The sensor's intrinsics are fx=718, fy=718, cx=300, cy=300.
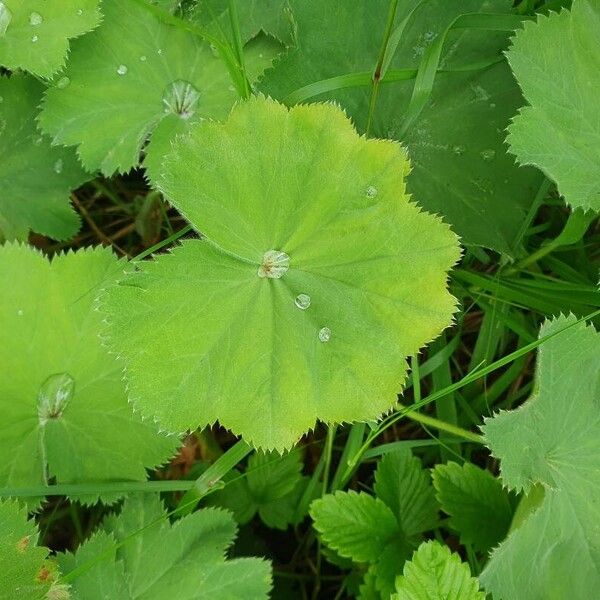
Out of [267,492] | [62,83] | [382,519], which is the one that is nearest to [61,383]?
[267,492]

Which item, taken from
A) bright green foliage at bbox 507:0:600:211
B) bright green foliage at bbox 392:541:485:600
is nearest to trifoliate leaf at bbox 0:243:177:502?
bright green foliage at bbox 392:541:485:600

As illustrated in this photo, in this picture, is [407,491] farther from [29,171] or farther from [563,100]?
[29,171]

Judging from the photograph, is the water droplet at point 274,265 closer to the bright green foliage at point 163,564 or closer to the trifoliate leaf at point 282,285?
the trifoliate leaf at point 282,285

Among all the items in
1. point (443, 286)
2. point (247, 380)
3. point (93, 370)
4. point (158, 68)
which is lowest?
point (93, 370)

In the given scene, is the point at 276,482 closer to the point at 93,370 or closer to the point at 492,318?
the point at 93,370

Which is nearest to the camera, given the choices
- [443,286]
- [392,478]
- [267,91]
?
[443,286]

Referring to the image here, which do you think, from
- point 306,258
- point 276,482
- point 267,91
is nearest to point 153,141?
point 267,91

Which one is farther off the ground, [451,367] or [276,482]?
[451,367]
